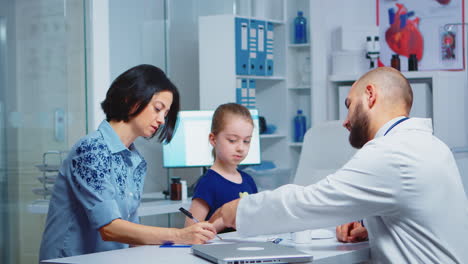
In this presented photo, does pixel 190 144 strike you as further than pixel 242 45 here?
No

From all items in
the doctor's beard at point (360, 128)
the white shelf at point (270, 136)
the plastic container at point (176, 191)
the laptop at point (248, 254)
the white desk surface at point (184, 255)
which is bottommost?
the plastic container at point (176, 191)

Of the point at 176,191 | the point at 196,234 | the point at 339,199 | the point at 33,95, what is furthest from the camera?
the point at 176,191

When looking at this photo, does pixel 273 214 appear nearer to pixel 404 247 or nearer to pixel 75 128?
pixel 404 247

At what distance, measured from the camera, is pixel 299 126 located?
18.0 ft

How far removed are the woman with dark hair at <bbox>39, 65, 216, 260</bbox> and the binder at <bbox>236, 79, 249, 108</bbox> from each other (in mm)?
2731

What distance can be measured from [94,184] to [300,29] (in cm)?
395

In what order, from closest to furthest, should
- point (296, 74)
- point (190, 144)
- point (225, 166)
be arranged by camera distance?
point (225, 166) → point (190, 144) → point (296, 74)

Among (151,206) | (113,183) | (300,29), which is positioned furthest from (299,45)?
(113,183)

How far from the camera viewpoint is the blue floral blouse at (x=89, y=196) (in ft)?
5.96

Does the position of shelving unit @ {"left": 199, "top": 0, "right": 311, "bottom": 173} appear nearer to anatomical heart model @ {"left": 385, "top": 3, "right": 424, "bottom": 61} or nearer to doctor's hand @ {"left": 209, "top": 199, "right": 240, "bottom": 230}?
anatomical heart model @ {"left": 385, "top": 3, "right": 424, "bottom": 61}

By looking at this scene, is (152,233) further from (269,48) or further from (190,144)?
(269,48)

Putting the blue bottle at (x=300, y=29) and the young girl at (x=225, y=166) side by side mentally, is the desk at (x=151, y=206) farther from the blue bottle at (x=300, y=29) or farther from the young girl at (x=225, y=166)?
the blue bottle at (x=300, y=29)

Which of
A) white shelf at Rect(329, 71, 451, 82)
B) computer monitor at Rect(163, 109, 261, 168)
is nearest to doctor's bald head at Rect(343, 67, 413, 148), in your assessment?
computer monitor at Rect(163, 109, 261, 168)

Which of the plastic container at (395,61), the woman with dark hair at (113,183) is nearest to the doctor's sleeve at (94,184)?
the woman with dark hair at (113,183)
